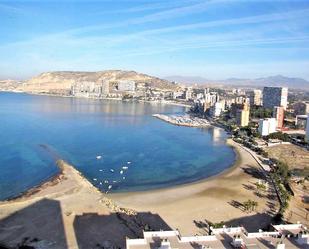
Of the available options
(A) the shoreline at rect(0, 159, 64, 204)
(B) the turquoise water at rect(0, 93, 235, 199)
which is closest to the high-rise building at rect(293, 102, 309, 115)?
(B) the turquoise water at rect(0, 93, 235, 199)

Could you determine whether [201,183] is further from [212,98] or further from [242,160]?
[212,98]

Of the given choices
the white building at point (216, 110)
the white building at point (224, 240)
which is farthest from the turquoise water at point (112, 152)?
the white building at point (216, 110)

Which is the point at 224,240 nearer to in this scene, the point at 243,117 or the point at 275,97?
the point at 243,117

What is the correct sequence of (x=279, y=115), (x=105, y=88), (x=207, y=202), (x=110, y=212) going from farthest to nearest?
(x=105, y=88) < (x=279, y=115) < (x=207, y=202) < (x=110, y=212)

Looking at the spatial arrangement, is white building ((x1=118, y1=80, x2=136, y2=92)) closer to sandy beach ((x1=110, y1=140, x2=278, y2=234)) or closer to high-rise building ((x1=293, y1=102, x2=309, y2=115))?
high-rise building ((x1=293, y1=102, x2=309, y2=115))

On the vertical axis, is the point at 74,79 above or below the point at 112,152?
above

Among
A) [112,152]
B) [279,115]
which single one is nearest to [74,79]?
[279,115]

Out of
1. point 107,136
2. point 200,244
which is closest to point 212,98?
point 107,136

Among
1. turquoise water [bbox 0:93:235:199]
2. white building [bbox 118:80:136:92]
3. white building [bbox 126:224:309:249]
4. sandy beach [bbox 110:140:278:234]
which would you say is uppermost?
white building [bbox 126:224:309:249]
